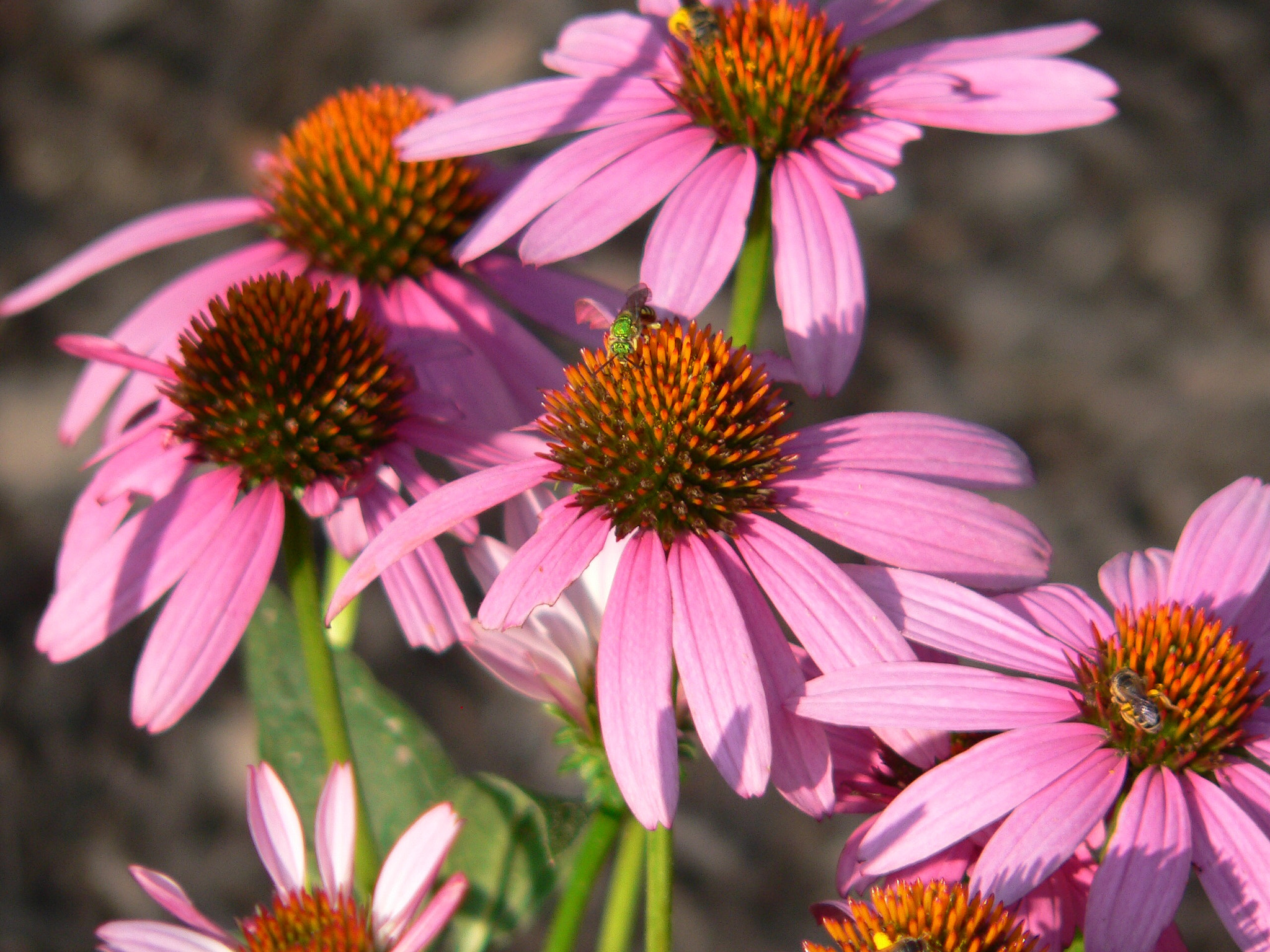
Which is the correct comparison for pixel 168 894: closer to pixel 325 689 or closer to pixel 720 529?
pixel 325 689

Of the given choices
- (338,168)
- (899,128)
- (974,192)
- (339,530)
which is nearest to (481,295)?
(338,168)

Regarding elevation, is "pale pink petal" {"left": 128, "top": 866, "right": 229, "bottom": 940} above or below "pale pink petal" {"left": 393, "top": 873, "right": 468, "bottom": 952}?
above

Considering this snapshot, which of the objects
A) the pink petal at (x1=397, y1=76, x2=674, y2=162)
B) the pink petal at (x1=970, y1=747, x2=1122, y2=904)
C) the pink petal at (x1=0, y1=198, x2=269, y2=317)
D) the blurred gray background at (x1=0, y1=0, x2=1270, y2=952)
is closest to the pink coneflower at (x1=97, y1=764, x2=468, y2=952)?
the pink petal at (x1=970, y1=747, x2=1122, y2=904)

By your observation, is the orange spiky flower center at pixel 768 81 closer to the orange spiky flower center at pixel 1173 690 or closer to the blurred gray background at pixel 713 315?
the orange spiky flower center at pixel 1173 690

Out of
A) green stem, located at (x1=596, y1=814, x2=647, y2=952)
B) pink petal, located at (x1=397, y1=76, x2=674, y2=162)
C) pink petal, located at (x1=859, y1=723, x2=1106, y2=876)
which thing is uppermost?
pink petal, located at (x1=397, y1=76, x2=674, y2=162)

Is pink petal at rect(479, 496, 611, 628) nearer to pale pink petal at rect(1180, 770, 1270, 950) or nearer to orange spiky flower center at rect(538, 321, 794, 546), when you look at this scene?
orange spiky flower center at rect(538, 321, 794, 546)

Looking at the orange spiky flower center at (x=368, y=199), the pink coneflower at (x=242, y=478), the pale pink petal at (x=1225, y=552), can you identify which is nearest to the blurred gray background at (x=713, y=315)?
the orange spiky flower center at (x=368, y=199)

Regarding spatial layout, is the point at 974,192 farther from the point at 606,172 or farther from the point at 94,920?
the point at 94,920
